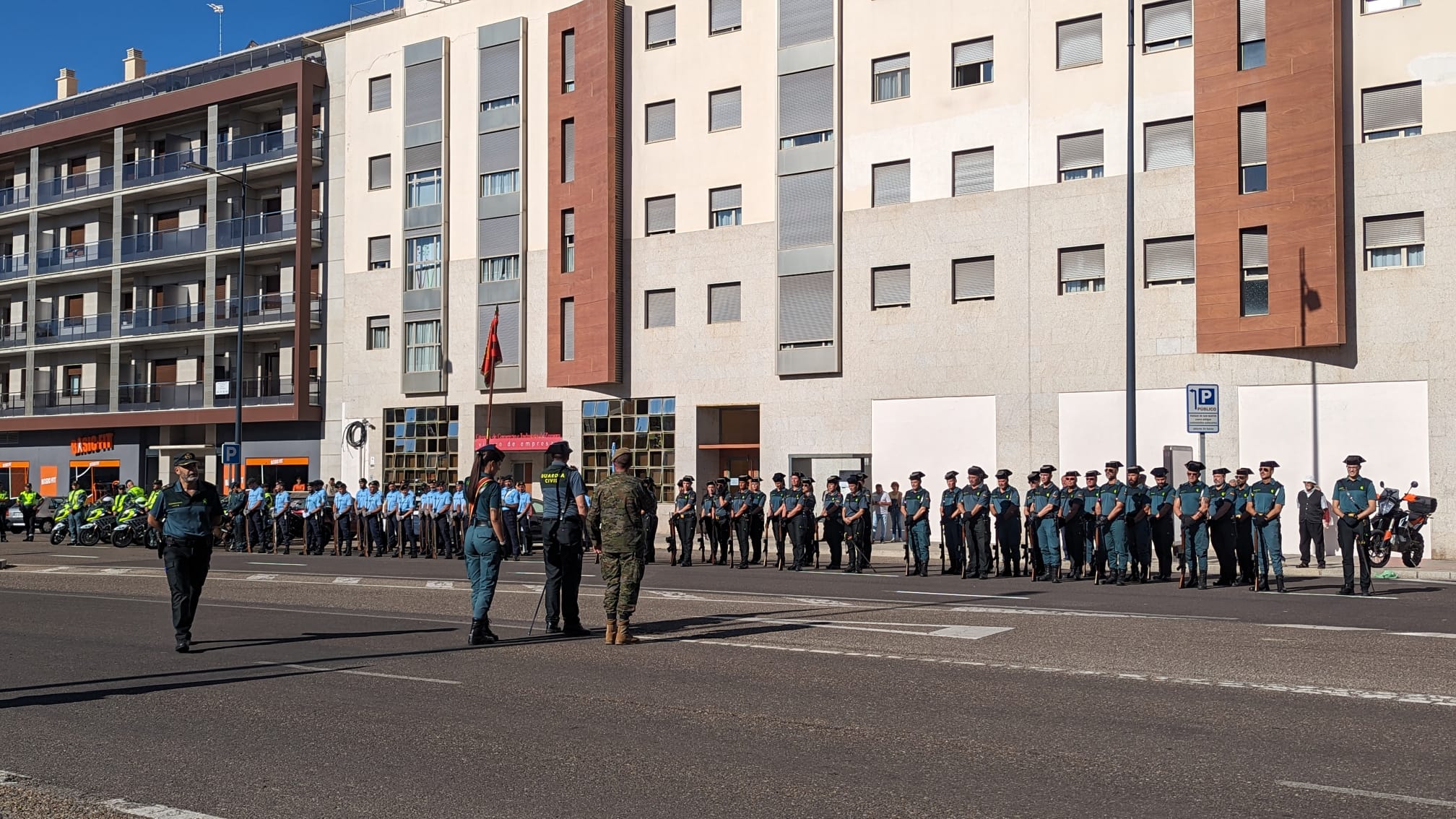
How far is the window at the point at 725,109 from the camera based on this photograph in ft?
128

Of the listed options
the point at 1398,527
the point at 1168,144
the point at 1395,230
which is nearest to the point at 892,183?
the point at 1168,144

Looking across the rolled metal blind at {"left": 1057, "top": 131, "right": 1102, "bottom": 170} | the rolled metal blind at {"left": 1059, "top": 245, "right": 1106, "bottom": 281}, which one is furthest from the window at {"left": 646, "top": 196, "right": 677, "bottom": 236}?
the rolled metal blind at {"left": 1059, "top": 245, "right": 1106, "bottom": 281}

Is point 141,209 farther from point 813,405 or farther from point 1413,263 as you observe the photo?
point 1413,263

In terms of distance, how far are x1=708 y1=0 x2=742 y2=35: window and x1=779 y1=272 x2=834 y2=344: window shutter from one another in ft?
24.9

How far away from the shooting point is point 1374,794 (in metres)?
6.37

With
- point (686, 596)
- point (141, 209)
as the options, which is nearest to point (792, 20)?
point (686, 596)

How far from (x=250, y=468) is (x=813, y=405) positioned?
81.5 feet

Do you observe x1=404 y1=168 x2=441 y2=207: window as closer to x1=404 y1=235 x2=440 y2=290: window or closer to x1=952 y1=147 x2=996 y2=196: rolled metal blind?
x1=404 y1=235 x2=440 y2=290: window

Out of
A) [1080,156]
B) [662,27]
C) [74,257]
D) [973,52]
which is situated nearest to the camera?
[1080,156]

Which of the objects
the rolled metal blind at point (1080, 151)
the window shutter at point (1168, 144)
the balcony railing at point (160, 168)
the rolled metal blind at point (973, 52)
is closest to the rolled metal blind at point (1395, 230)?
the window shutter at point (1168, 144)

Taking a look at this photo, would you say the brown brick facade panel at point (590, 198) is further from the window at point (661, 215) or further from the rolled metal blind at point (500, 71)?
the rolled metal blind at point (500, 71)

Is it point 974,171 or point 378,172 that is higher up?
point 378,172

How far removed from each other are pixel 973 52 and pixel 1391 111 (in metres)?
10.1

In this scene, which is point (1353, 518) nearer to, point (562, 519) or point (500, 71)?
point (562, 519)
